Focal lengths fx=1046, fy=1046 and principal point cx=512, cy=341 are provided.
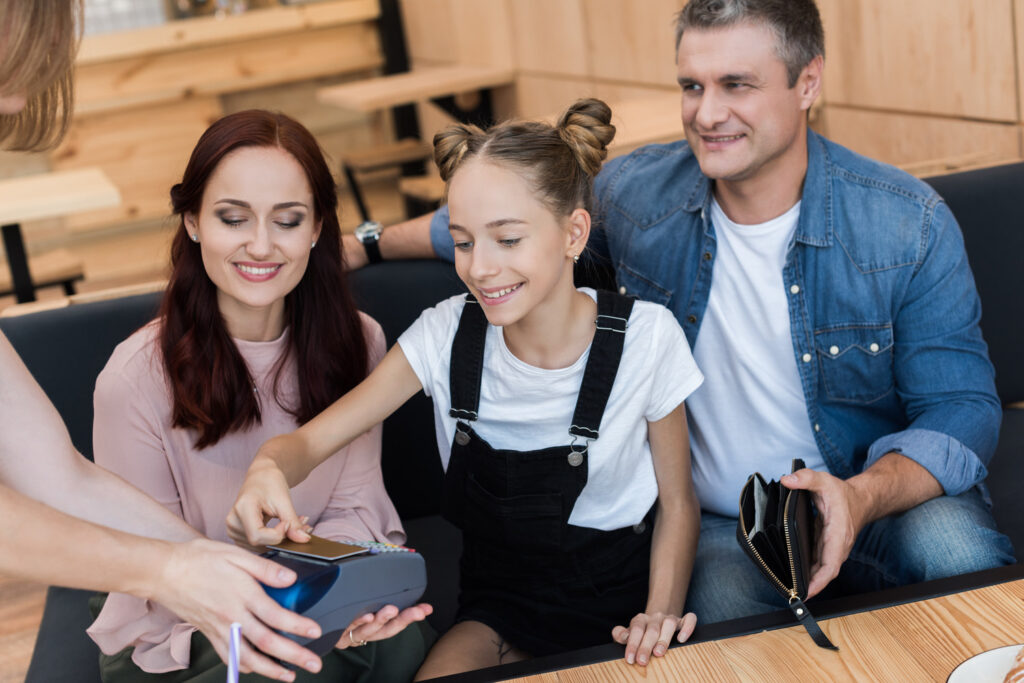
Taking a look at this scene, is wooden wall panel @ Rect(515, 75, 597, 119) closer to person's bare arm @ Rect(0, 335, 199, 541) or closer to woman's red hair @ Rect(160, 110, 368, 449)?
woman's red hair @ Rect(160, 110, 368, 449)

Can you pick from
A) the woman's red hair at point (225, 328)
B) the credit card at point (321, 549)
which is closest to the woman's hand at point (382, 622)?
the credit card at point (321, 549)

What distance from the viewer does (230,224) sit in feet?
4.98

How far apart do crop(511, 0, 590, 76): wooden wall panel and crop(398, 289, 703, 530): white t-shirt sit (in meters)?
3.02

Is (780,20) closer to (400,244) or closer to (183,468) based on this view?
(400,244)

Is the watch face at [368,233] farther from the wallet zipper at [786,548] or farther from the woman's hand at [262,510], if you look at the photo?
the wallet zipper at [786,548]

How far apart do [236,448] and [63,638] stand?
428 millimetres

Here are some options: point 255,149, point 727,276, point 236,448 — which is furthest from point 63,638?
point 727,276

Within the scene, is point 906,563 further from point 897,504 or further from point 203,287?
point 203,287

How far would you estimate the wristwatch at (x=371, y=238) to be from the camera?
1.89 m

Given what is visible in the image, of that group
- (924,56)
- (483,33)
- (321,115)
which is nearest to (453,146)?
(924,56)

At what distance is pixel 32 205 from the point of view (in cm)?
333

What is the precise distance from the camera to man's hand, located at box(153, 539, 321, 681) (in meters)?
0.99

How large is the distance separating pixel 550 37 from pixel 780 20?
305cm

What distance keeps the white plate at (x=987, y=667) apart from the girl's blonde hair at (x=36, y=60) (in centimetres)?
102
